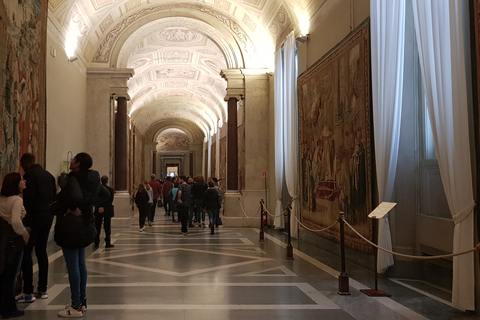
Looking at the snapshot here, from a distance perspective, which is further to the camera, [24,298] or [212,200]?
[212,200]

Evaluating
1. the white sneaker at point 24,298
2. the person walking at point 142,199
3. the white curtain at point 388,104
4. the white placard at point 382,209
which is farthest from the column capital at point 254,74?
the white sneaker at point 24,298

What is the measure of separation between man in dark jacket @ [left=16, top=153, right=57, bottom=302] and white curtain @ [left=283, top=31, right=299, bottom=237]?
7900 mm

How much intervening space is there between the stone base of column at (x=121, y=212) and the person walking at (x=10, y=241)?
12.0 metres

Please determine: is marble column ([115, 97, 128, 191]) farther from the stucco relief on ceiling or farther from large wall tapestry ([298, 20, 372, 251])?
the stucco relief on ceiling

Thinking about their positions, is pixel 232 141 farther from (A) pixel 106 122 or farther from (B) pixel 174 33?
(B) pixel 174 33

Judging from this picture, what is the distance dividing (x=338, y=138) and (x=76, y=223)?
20.9ft

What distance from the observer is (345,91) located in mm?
9734

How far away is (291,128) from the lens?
13648 millimetres

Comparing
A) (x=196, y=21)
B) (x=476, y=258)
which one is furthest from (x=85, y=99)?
(x=476, y=258)

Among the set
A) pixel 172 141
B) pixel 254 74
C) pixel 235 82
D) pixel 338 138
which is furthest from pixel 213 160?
pixel 338 138

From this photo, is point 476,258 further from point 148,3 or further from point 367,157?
point 148,3

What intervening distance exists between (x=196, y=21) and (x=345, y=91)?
10197 millimetres

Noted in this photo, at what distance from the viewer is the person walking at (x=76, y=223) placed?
5188mm

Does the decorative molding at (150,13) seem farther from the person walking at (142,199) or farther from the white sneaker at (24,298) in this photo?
the white sneaker at (24,298)
